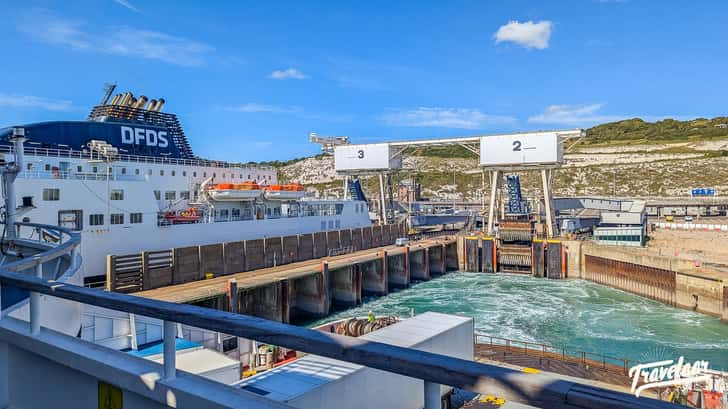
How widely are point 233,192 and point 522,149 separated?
24.8m

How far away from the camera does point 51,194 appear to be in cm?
2198

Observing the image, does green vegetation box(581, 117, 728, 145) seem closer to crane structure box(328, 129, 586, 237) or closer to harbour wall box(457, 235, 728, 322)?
crane structure box(328, 129, 586, 237)

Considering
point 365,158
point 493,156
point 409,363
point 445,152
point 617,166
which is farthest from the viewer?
point 445,152

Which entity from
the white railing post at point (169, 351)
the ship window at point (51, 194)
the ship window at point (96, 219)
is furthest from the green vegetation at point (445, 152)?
the white railing post at point (169, 351)

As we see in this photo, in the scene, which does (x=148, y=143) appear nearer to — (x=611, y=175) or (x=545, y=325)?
(x=545, y=325)

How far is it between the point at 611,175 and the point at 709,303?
77.7 m

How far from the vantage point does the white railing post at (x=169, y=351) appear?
254cm

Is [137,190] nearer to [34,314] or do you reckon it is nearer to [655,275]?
[34,314]

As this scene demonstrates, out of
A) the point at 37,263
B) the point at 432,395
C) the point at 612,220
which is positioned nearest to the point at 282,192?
the point at 37,263

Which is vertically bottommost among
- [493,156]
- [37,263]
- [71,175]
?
[37,263]

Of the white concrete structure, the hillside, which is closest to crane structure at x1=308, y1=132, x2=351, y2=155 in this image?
the hillside

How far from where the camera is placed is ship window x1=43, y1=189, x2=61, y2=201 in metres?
21.8

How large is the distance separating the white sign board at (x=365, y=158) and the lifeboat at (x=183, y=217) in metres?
23.5

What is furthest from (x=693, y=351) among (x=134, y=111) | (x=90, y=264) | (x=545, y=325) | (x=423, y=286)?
(x=134, y=111)
